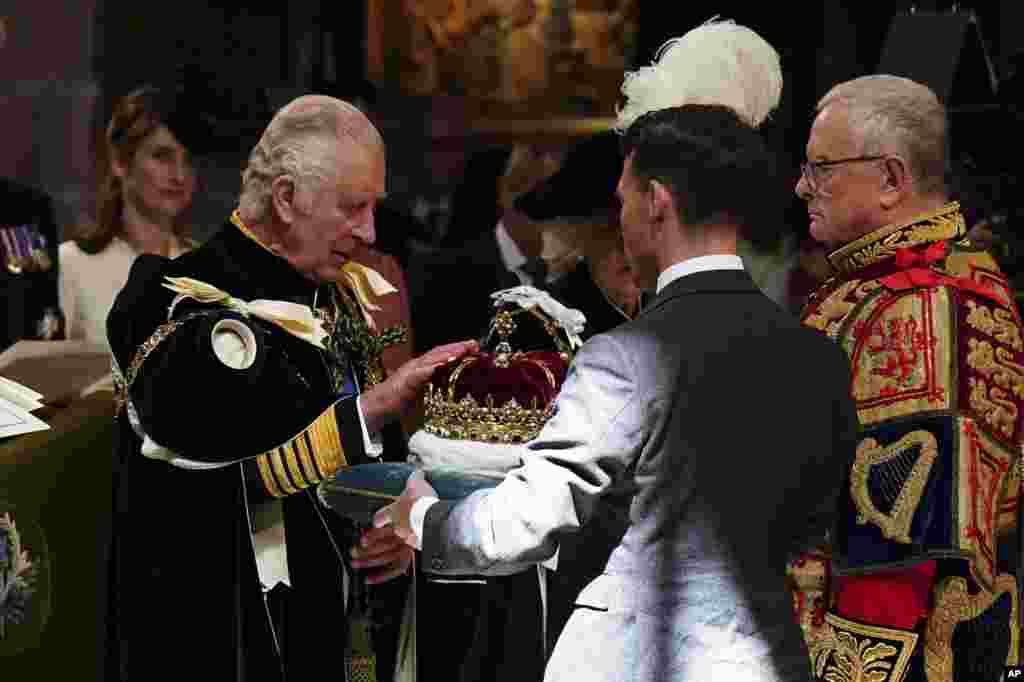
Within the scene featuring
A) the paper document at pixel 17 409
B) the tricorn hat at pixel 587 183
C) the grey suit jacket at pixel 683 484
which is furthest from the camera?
the tricorn hat at pixel 587 183

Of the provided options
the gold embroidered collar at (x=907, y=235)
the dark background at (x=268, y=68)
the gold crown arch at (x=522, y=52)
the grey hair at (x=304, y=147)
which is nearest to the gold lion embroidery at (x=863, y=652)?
the gold embroidered collar at (x=907, y=235)

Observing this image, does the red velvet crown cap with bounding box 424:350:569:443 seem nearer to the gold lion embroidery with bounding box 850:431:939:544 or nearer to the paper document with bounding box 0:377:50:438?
the gold lion embroidery with bounding box 850:431:939:544

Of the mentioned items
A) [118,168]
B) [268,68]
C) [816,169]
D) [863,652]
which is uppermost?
[268,68]

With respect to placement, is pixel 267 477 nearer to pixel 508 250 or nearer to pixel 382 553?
pixel 382 553

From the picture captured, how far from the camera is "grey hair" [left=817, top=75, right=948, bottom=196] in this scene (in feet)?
12.0

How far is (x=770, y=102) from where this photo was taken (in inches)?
143

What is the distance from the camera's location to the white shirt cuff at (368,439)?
138 inches

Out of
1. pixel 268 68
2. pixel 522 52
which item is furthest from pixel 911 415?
pixel 522 52

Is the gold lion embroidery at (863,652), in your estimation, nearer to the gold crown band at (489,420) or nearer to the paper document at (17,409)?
the gold crown band at (489,420)

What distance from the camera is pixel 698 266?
292cm

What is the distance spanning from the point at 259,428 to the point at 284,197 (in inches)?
19.7

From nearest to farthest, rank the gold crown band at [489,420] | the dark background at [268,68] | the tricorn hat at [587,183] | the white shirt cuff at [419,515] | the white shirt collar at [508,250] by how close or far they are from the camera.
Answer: the white shirt cuff at [419,515], the gold crown band at [489,420], the tricorn hat at [587,183], the white shirt collar at [508,250], the dark background at [268,68]

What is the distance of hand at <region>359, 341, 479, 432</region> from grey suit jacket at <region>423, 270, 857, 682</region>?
0.52 m

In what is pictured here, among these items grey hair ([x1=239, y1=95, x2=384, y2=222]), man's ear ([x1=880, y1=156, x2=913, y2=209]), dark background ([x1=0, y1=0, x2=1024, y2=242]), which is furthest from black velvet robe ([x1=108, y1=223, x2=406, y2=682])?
dark background ([x1=0, y1=0, x2=1024, y2=242])
